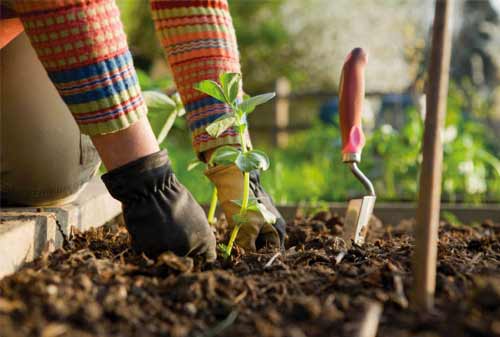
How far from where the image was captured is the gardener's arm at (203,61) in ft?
5.00

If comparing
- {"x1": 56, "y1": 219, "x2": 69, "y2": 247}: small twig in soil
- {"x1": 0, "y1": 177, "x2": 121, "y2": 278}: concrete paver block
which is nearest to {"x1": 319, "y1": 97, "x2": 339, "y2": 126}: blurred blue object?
{"x1": 0, "y1": 177, "x2": 121, "y2": 278}: concrete paver block

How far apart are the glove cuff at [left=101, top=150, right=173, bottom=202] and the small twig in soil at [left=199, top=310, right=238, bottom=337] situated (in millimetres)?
348

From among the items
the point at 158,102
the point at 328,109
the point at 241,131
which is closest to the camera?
the point at 241,131

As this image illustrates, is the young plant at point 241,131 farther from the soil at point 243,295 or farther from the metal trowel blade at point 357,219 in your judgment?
the metal trowel blade at point 357,219

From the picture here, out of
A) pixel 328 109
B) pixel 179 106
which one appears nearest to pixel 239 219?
pixel 179 106

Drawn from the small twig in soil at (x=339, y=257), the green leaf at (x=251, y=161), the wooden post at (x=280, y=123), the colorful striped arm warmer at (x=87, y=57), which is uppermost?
the colorful striped arm warmer at (x=87, y=57)

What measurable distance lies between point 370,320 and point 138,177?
0.53 metres

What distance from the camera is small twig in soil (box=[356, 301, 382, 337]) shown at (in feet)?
2.73

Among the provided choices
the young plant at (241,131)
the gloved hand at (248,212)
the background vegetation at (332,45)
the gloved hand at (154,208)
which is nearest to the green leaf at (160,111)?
the gloved hand at (248,212)

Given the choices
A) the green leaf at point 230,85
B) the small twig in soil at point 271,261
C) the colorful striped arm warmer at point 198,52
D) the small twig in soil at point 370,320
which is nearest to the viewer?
the small twig in soil at point 370,320

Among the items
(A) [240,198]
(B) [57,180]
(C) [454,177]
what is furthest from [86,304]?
(C) [454,177]

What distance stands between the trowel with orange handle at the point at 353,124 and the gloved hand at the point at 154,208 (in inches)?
17.6

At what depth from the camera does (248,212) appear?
147 centimetres

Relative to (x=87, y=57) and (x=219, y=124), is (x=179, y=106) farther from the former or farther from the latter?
(x=87, y=57)
